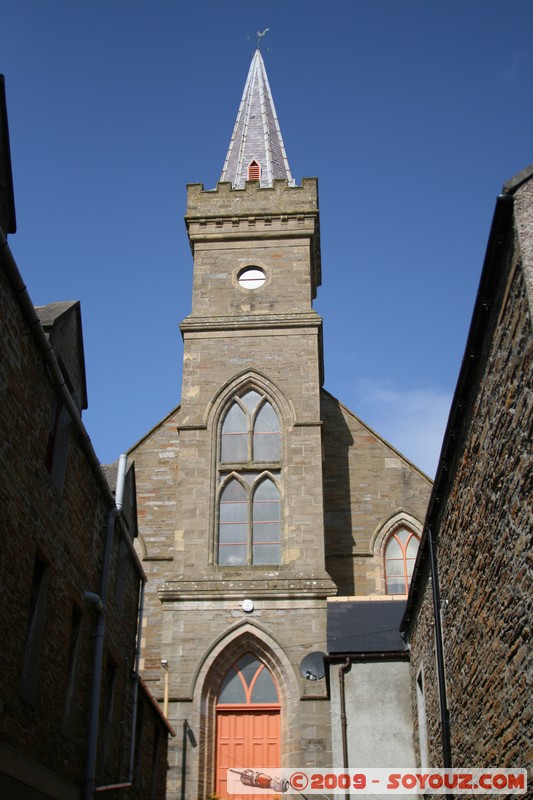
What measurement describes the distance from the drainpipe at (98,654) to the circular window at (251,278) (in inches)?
498

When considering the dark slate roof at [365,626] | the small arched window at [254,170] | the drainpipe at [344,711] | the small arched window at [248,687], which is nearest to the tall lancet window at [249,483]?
the small arched window at [248,687]

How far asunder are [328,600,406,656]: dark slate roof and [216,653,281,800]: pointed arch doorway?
2480mm

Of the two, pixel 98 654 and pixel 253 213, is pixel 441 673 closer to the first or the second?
pixel 98 654

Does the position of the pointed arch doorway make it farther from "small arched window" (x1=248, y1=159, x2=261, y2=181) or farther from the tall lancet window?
"small arched window" (x1=248, y1=159, x2=261, y2=181)

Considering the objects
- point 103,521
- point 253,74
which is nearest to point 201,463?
point 103,521

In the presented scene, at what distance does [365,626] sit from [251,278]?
35.9 feet

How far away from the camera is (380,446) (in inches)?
1042

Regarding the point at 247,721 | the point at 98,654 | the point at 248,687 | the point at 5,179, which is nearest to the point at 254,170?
the point at 248,687

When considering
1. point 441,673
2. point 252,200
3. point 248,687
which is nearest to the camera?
point 441,673

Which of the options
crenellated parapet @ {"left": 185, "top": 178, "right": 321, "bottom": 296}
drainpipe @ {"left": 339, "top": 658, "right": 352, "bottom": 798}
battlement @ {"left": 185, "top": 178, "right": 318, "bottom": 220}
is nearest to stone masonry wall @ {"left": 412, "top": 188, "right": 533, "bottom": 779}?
drainpipe @ {"left": 339, "top": 658, "right": 352, "bottom": 798}

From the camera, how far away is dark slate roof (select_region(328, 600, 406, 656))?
59.4ft

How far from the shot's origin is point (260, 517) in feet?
77.2

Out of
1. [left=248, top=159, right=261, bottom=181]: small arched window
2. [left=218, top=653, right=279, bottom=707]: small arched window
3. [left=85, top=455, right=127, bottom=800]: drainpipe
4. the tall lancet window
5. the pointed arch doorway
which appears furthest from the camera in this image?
[left=248, top=159, right=261, bottom=181]: small arched window

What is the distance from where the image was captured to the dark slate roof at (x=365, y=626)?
18109 millimetres
